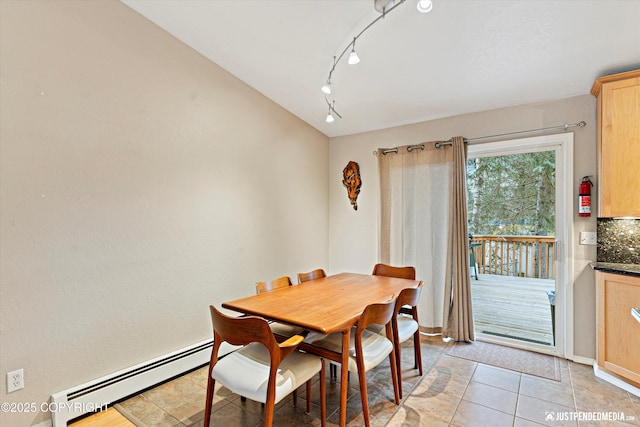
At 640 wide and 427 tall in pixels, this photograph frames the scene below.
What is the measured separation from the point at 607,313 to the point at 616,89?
1.75 meters

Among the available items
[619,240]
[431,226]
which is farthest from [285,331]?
[619,240]

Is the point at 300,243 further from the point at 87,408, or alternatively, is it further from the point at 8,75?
the point at 8,75

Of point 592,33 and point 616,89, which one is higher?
point 592,33

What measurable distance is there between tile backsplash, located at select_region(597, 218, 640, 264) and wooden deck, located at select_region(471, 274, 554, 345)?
1.84ft

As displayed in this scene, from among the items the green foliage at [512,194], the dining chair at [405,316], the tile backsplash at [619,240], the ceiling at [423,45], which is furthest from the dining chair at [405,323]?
the ceiling at [423,45]

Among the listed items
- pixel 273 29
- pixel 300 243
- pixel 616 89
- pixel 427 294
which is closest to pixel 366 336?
pixel 427 294

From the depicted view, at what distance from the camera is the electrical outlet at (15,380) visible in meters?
1.82

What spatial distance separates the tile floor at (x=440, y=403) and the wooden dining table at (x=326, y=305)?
48 cm

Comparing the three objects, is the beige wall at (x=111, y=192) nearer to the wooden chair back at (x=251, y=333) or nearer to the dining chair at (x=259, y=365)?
the dining chair at (x=259, y=365)

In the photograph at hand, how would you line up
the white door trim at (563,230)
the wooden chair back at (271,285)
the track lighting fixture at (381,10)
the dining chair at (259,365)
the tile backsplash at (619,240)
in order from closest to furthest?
the dining chair at (259,365), the track lighting fixture at (381,10), the wooden chair back at (271,285), the tile backsplash at (619,240), the white door trim at (563,230)

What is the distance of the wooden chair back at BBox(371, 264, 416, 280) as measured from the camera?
2996 mm

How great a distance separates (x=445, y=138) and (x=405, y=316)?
6.53 ft

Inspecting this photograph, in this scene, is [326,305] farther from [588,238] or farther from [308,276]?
[588,238]

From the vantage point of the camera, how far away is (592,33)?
2.10 meters
